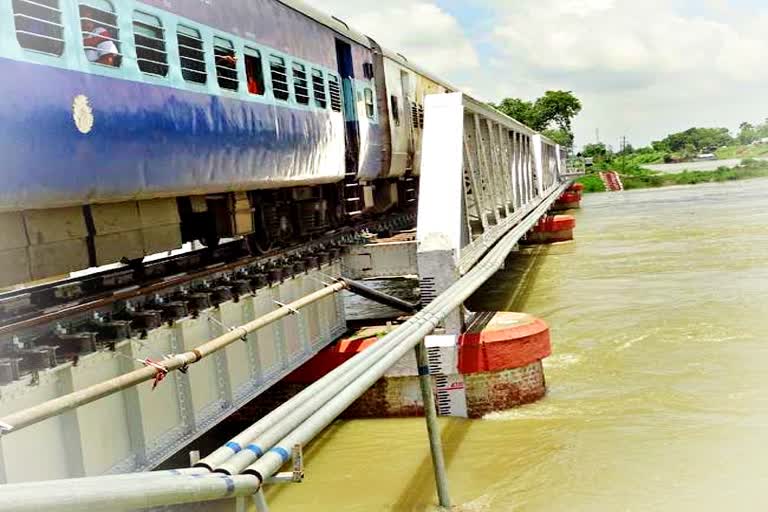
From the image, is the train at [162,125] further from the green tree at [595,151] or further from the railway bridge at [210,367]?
the green tree at [595,151]

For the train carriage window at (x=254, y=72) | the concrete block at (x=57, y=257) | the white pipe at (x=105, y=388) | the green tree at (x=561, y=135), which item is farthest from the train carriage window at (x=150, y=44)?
the green tree at (x=561, y=135)

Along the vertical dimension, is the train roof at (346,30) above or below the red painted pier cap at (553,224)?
above

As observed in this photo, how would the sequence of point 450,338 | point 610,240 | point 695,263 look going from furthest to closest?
point 610,240 < point 695,263 < point 450,338

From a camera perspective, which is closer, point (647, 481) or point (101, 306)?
point (101, 306)

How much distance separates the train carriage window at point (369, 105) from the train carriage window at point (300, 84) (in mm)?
2797

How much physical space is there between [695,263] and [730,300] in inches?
259

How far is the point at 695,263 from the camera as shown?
76.1ft

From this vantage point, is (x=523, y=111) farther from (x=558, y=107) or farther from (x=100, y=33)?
(x=100, y=33)

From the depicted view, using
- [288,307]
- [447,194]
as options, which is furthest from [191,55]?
[447,194]

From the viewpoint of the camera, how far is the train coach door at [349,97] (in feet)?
42.2

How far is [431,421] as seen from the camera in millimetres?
7023

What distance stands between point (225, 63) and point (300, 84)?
2154 millimetres

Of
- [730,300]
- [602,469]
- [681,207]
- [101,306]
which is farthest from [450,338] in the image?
[681,207]

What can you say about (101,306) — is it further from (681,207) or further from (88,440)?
(681,207)
